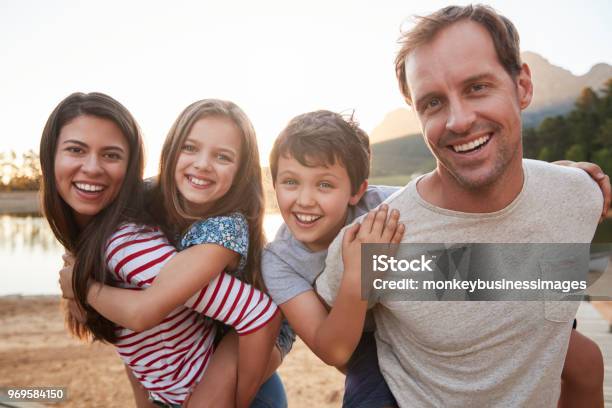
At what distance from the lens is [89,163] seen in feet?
7.19

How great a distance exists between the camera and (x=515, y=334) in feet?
5.74

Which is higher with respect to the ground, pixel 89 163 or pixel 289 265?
pixel 89 163

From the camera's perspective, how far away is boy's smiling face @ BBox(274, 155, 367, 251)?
2123 millimetres

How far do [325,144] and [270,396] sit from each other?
4.30 ft

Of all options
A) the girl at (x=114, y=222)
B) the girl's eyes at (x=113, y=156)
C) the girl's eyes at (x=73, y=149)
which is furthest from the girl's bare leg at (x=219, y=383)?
the girl's eyes at (x=73, y=149)

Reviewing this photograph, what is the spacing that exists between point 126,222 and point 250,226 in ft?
1.92

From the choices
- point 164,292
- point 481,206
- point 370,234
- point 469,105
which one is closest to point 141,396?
point 164,292

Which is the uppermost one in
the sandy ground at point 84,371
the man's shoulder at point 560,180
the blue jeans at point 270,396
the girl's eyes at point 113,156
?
the man's shoulder at point 560,180

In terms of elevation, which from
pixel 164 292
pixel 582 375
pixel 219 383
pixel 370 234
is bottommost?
pixel 219 383

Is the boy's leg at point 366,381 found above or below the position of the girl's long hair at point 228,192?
below

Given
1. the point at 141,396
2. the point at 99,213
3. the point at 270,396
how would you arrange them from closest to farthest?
the point at 99,213 → the point at 270,396 → the point at 141,396

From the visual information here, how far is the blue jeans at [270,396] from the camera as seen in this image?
230 centimetres

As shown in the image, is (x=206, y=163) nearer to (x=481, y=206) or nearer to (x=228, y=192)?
(x=228, y=192)

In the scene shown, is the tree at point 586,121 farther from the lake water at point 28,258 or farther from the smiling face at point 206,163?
the smiling face at point 206,163
